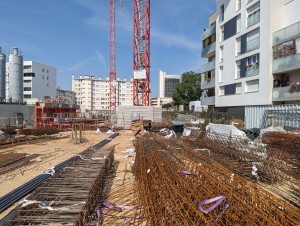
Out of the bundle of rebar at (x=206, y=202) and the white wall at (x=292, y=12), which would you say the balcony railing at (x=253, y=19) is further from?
the bundle of rebar at (x=206, y=202)

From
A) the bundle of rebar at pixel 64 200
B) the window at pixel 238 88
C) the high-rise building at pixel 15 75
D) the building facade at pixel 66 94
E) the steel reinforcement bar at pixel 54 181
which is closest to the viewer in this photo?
the bundle of rebar at pixel 64 200

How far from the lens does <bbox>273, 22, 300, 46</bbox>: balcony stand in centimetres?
1942

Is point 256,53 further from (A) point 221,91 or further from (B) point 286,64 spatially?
(A) point 221,91

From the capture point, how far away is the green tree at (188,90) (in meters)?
64.1

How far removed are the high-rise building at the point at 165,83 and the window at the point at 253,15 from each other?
Answer: 124 m

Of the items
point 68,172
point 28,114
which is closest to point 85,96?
point 28,114

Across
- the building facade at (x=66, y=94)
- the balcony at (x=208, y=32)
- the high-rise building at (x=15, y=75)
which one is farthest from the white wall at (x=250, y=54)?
the building facade at (x=66, y=94)

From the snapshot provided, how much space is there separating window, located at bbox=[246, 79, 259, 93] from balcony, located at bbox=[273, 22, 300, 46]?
3.45 m

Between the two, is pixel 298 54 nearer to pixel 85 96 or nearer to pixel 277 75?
pixel 277 75

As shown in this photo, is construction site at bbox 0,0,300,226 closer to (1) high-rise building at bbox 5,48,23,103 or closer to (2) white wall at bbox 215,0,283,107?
(2) white wall at bbox 215,0,283,107

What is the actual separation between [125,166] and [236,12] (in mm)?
21901

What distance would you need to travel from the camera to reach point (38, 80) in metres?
73.8

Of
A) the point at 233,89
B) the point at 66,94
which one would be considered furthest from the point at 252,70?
the point at 66,94

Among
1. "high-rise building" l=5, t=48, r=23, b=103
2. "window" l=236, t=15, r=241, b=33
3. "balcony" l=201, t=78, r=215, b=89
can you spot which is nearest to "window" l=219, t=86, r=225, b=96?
"balcony" l=201, t=78, r=215, b=89
